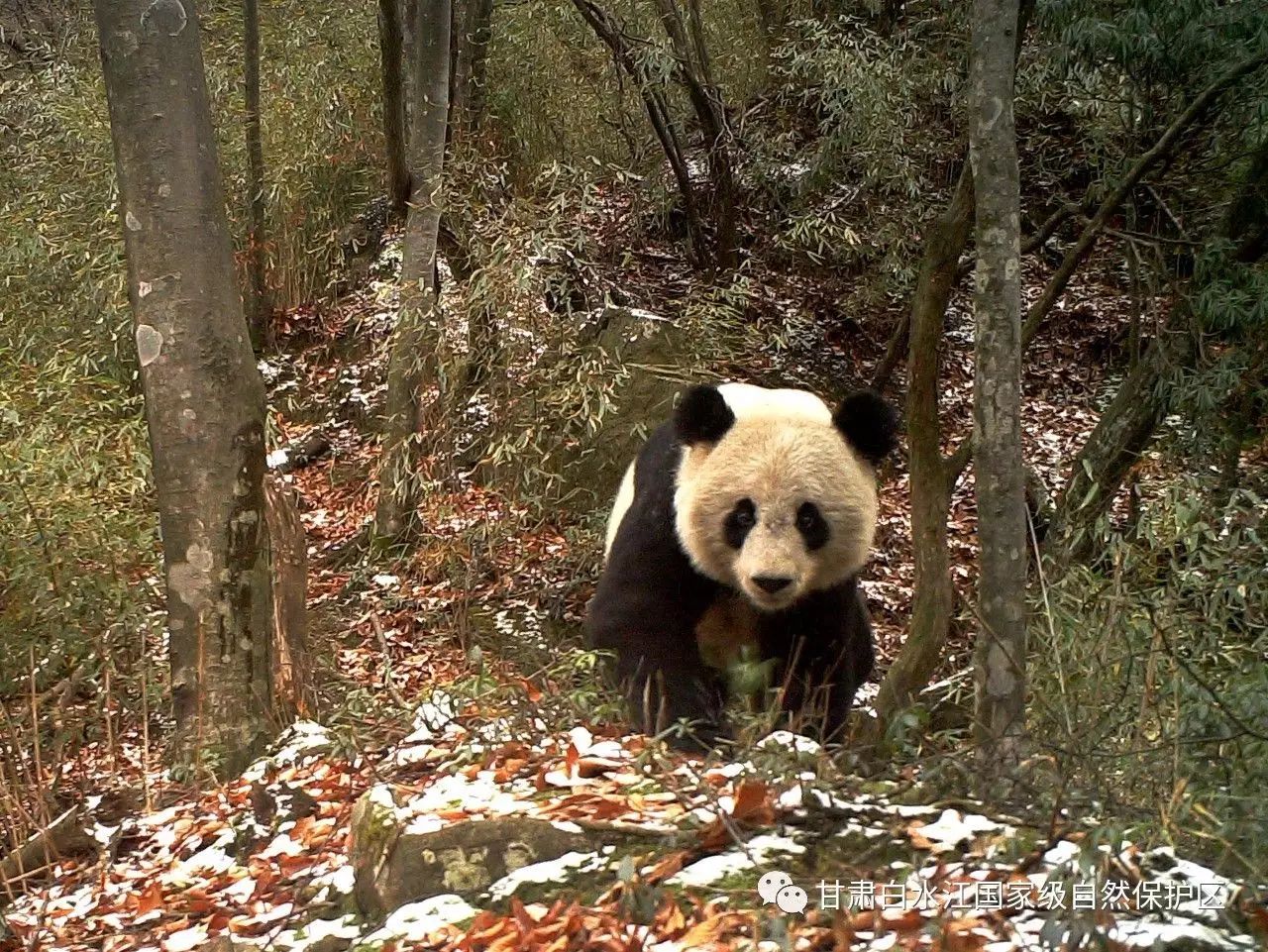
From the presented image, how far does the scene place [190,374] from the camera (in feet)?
14.6

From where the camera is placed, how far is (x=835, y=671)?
15.2 ft

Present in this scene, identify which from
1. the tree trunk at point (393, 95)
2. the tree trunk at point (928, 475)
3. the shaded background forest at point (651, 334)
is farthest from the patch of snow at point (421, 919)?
the tree trunk at point (393, 95)

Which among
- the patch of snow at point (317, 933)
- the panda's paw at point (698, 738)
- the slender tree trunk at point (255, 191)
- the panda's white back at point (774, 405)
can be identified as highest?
the slender tree trunk at point (255, 191)

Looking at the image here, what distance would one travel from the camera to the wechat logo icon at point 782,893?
2311 millimetres

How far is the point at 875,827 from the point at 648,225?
8.91 meters

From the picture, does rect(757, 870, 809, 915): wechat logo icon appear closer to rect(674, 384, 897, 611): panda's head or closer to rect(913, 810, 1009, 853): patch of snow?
rect(913, 810, 1009, 853): patch of snow

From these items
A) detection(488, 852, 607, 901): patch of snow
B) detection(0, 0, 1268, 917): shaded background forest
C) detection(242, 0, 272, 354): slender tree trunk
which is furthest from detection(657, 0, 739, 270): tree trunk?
detection(488, 852, 607, 901): patch of snow

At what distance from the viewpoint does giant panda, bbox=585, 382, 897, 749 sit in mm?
4156

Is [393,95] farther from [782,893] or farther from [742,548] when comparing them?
[782,893]

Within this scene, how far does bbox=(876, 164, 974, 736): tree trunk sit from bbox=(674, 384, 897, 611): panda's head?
1.47 meters

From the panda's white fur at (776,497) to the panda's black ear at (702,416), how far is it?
1.4 inches

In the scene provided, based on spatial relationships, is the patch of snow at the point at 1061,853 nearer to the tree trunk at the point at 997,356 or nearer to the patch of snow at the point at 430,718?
the tree trunk at the point at 997,356

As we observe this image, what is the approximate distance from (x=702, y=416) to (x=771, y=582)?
0.61 meters

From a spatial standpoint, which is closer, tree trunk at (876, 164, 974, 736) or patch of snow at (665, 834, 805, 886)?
patch of snow at (665, 834, 805, 886)
